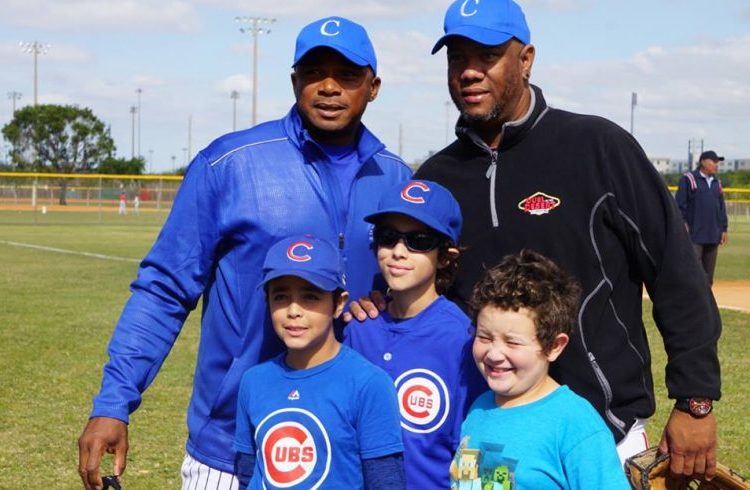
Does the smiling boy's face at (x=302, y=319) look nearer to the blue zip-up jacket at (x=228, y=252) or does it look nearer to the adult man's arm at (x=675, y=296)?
the blue zip-up jacket at (x=228, y=252)

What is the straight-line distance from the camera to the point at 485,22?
3371mm

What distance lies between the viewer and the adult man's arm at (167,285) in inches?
129

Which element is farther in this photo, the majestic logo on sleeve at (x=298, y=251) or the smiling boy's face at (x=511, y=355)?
the majestic logo on sleeve at (x=298, y=251)

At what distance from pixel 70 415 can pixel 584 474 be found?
541 centimetres

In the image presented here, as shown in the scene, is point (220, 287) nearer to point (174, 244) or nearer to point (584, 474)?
point (174, 244)

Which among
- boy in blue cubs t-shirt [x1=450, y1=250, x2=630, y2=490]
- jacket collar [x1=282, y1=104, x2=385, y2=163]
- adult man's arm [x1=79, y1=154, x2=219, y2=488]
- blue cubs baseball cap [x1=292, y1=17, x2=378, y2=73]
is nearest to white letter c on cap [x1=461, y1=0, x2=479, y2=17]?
blue cubs baseball cap [x1=292, y1=17, x2=378, y2=73]

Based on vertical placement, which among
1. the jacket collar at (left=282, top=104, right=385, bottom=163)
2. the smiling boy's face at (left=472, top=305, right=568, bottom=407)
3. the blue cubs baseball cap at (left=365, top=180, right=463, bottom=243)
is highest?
the jacket collar at (left=282, top=104, right=385, bottom=163)

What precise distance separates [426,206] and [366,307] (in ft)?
1.18

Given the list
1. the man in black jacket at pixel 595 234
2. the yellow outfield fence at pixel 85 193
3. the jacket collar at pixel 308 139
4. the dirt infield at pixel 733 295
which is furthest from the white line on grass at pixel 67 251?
the yellow outfield fence at pixel 85 193

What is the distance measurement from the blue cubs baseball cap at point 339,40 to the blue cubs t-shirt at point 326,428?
959mm

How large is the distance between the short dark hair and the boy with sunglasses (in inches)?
7.5

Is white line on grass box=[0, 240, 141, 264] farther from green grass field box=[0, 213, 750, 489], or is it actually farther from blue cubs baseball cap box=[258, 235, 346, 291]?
blue cubs baseball cap box=[258, 235, 346, 291]

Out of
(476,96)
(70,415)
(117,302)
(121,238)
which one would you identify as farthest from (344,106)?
(121,238)

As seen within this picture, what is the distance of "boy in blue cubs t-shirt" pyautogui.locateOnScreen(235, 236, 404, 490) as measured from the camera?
3.00 meters
